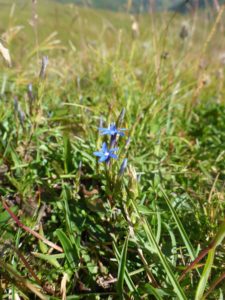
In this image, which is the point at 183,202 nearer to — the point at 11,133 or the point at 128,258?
the point at 128,258

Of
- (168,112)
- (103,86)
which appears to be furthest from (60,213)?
(103,86)

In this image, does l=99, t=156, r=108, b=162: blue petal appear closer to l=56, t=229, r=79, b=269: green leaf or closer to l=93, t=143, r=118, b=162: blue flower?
l=93, t=143, r=118, b=162: blue flower

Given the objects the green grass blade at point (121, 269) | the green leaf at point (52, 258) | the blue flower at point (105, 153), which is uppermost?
the blue flower at point (105, 153)

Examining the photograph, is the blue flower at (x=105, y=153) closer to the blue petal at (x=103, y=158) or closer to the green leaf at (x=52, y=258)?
the blue petal at (x=103, y=158)

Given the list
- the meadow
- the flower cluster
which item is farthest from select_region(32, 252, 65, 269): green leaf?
the flower cluster

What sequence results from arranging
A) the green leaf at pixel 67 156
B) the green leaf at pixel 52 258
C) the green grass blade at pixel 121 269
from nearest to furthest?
the green grass blade at pixel 121 269, the green leaf at pixel 52 258, the green leaf at pixel 67 156

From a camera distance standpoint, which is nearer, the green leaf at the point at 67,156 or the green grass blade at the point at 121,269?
the green grass blade at the point at 121,269

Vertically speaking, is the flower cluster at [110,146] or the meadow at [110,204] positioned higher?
the flower cluster at [110,146]

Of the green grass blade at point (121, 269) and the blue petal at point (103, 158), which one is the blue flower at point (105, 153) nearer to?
the blue petal at point (103, 158)

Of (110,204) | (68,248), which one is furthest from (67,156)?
(68,248)

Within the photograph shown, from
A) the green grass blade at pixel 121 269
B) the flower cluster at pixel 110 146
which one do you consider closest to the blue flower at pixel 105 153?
the flower cluster at pixel 110 146

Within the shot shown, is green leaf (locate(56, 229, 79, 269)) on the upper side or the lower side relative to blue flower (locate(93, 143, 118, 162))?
lower

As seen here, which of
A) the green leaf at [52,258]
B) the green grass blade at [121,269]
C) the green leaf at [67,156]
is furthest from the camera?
the green leaf at [67,156]

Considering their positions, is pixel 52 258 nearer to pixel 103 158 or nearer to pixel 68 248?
pixel 68 248
